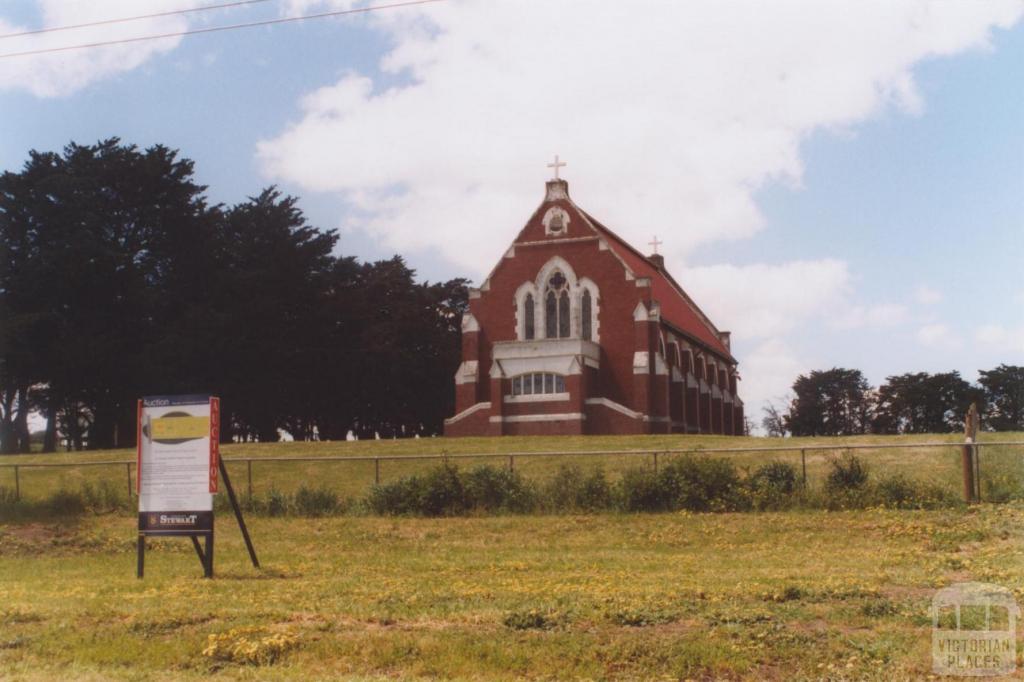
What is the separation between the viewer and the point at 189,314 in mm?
65062

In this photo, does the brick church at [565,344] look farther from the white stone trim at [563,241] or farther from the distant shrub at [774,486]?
the distant shrub at [774,486]

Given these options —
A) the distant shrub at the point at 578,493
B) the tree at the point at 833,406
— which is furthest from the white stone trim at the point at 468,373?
the tree at the point at 833,406

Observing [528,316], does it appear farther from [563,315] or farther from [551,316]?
[563,315]

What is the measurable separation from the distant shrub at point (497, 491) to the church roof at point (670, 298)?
33829 mm

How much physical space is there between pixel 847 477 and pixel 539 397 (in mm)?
31279

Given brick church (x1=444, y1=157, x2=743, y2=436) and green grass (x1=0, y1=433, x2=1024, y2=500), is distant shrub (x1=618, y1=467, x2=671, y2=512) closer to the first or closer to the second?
green grass (x1=0, y1=433, x2=1024, y2=500)

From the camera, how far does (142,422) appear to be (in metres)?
17.1

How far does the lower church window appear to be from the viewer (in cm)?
5559

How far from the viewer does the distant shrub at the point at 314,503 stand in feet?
88.1

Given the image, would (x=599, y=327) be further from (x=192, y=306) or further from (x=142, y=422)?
(x=142, y=422)

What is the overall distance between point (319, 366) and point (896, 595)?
61.8 metres

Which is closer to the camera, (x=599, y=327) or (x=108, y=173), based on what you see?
(x=599, y=327)

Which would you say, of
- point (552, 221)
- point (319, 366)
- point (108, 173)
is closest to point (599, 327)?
point (552, 221)

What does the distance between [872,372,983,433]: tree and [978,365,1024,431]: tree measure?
163cm
